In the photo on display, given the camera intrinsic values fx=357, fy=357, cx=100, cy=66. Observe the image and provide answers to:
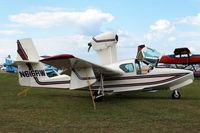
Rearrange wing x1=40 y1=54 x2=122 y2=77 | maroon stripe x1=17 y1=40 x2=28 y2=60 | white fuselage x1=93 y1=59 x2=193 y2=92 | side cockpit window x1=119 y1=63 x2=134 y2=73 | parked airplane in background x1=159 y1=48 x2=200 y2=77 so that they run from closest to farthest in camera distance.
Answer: wing x1=40 y1=54 x2=122 y2=77 < white fuselage x1=93 y1=59 x2=193 y2=92 < side cockpit window x1=119 y1=63 x2=134 y2=73 < maroon stripe x1=17 y1=40 x2=28 y2=60 < parked airplane in background x1=159 y1=48 x2=200 y2=77

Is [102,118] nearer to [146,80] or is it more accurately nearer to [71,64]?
[71,64]

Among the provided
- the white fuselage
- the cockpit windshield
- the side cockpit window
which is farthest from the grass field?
the cockpit windshield

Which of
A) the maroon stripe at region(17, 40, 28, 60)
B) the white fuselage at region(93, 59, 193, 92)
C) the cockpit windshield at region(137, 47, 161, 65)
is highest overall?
the maroon stripe at region(17, 40, 28, 60)

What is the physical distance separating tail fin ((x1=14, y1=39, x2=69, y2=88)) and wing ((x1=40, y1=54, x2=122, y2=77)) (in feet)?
7.11

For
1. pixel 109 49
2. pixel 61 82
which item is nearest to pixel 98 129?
pixel 61 82

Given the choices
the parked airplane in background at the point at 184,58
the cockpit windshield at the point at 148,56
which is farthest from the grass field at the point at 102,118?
the parked airplane in background at the point at 184,58

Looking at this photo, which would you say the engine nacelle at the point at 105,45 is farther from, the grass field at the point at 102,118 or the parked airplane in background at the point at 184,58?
the parked airplane in background at the point at 184,58

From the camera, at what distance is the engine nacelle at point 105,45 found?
19.6m

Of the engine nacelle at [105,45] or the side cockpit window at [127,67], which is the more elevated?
the engine nacelle at [105,45]

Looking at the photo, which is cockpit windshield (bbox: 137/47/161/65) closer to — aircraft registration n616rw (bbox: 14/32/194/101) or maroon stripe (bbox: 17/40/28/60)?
aircraft registration n616rw (bbox: 14/32/194/101)

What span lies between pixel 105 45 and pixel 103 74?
3.93 metres

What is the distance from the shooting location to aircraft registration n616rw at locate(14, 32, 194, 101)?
14.5 metres

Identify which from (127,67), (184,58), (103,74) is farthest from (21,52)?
(184,58)

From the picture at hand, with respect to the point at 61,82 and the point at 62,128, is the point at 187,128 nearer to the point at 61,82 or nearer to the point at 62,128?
the point at 62,128
